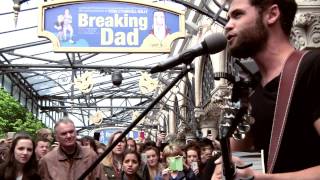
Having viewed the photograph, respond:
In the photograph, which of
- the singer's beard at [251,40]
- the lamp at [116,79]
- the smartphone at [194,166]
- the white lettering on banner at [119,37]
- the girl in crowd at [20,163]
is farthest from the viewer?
the lamp at [116,79]

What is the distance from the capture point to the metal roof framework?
48.8 feet

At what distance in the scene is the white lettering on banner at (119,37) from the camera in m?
7.77

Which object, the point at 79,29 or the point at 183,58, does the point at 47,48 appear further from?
the point at 183,58

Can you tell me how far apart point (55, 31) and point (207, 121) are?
907 cm

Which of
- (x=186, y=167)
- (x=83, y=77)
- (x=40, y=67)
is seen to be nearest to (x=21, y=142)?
(x=186, y=167)

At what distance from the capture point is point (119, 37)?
782 centimetres

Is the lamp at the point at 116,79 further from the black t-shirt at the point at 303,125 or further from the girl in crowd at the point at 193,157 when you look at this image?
the black t-shirt at the point at 303,125

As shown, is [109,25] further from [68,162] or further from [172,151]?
[68,162]

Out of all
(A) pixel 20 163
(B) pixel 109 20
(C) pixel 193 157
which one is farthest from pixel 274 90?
(B) pixel 109 20

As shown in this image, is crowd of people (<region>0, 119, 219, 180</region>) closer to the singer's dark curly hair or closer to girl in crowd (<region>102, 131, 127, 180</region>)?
girl in crowd (<region>102, 131, 127, 180</region>)

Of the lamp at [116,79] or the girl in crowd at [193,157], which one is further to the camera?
the lamp at [116,79]

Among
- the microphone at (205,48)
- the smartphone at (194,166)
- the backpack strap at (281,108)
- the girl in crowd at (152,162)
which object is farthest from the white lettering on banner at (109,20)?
the backpack strap at (281,108)

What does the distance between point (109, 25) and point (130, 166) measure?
2.91 metres

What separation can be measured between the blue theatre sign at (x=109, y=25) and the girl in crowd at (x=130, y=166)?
260 centimetres
